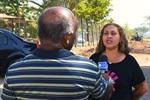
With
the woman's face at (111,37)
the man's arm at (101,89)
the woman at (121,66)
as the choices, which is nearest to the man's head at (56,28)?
the man's arm at (101,89)

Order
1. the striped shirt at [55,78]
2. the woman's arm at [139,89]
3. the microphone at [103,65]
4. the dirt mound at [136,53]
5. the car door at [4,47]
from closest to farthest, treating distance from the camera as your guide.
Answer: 1. the striped shirt at [55,78]
2. the microphone at [103,65]
3. the woman's arm at [139,89]
4. the car door at [4,47]
5. the dirt mound at [136,53]

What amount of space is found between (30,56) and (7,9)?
84.9ft

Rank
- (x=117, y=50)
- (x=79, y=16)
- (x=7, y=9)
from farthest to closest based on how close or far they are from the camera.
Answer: (x=7, y=9), (x=79, y=16), (x=117, y=50)

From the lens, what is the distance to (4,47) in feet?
27.7

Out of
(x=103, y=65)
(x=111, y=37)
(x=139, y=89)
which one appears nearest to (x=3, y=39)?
(x=111, y=37)

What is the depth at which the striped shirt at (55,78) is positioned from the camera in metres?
1.41

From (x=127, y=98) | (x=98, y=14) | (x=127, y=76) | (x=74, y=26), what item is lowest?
(x=127, y=98)

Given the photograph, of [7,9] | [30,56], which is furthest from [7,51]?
[7,9]

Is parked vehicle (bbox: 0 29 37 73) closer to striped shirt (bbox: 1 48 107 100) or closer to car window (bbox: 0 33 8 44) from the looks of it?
car window (bbox: 0 33 8 44)

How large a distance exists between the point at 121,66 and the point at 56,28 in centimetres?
105

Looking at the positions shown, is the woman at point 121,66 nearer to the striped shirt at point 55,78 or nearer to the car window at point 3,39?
the striped shirt at point 55,78

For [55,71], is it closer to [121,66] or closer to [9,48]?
[121,66]

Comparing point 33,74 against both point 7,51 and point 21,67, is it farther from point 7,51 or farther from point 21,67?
point 7,51

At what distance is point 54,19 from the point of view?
57.5 inches
